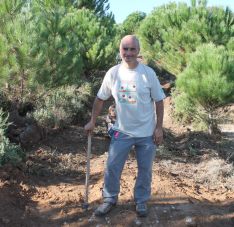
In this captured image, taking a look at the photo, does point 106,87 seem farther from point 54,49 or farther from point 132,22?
point 132,22

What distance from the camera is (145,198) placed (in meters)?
4.07

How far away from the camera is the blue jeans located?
12.9 feet

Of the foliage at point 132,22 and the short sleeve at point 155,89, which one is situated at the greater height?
the foliage at point 132,22

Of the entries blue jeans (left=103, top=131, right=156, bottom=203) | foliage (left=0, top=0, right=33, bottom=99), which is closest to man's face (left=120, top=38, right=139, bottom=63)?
blue jeans (left=103, top=131, right=156, bottom=203)

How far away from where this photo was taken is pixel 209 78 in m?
8.42

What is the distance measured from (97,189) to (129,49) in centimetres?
189

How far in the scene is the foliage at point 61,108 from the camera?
743cm

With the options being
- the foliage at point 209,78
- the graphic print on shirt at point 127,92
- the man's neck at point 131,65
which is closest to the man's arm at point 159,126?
the graphic print on shirt at point 127,92

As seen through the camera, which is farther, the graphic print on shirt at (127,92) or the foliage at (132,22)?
the foliage at (132,22)

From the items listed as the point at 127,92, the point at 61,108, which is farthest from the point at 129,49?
the point at 61,108

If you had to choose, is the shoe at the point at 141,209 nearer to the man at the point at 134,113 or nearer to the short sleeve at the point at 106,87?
the man at the point at 134,113

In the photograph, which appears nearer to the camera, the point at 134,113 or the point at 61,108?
the point at 134,113

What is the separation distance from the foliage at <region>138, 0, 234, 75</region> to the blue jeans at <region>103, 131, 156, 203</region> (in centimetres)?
873

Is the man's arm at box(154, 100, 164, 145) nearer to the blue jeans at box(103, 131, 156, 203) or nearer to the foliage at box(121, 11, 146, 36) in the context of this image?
the blue jeans at box(103, 131, 156, 203)
